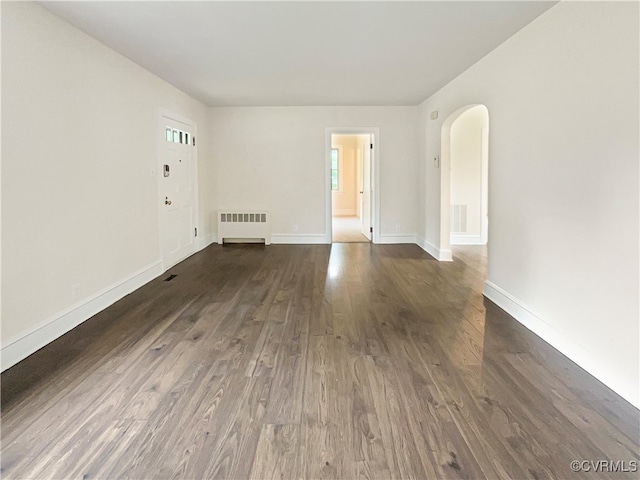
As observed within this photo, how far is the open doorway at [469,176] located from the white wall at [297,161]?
70 centimetres

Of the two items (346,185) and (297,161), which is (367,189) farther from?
(346,185)

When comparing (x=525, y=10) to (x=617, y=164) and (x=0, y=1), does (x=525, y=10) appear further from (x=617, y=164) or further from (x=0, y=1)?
(x=0, y=1)

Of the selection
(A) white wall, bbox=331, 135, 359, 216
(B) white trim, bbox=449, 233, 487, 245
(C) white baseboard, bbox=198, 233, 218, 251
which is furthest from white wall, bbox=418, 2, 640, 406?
(A) white wall, bbox=331, 135, 359, 216

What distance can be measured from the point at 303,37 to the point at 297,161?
413cm

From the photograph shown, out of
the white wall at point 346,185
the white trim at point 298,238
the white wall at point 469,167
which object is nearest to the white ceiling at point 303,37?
the white wall at point 469,167

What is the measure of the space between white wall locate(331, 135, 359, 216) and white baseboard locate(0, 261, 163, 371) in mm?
9674

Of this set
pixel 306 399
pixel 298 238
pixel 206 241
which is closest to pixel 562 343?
pixel 306 399

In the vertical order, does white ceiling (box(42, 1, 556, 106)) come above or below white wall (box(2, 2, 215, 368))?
above

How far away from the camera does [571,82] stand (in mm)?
2936

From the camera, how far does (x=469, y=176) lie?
7.53 m

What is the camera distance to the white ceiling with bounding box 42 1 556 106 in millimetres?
3158

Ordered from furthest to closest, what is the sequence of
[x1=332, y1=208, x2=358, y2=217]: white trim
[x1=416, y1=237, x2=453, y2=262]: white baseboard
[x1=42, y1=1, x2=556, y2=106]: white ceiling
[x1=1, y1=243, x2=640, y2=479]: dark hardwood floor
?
[x1=332, y1=208, x2=358, y2=217]: white trim
[x1=416, y1=237, x2=453, y2=262]: white baseboard
[x1=42, y1=1, x2=556, y2=106]: white ceiling
[x1=1, y1=243, x2=640, y2=479]: dark hardwood floor

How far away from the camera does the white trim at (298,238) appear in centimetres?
805

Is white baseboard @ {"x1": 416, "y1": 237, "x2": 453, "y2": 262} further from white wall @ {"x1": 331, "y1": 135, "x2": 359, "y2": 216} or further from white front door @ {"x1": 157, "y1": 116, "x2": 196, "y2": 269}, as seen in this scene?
white wall @ {"x1": 331, "y1": 135, "x2": 359, "y2": 216}
